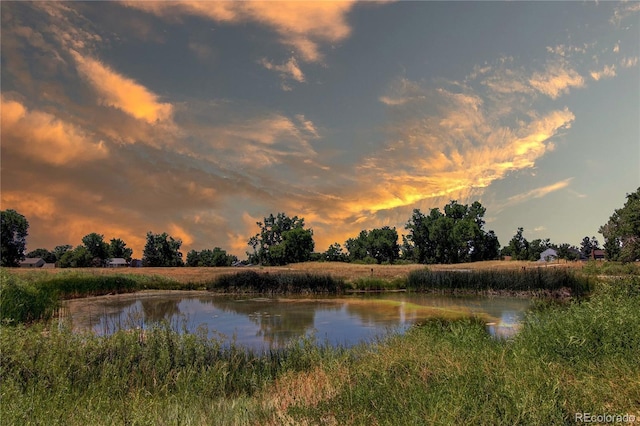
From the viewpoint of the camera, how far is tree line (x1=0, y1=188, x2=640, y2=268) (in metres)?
103

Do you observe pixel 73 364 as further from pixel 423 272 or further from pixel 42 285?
pixel 423 272

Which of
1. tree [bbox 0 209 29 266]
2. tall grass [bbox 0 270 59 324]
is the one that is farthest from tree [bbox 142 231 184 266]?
tall grass [bbox 0 270 59 324]

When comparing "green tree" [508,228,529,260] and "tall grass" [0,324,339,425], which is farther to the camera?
"green tree" [508,228,529,260]

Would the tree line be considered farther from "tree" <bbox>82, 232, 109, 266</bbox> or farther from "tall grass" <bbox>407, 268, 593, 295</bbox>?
"tall grass" <bbox>407, 268, 593, 295</bbox>

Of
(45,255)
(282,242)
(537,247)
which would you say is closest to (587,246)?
(537,247)

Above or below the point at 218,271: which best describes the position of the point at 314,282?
below

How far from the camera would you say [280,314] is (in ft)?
80.8

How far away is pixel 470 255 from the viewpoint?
106 metres

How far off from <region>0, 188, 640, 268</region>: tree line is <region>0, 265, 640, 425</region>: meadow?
94913mm

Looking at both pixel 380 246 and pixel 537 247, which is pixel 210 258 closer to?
pixel 380 246

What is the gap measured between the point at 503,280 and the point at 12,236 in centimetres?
9941

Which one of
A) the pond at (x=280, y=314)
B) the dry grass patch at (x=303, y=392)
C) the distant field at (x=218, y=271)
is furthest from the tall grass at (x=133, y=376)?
the distant field at (x=218, y=271)

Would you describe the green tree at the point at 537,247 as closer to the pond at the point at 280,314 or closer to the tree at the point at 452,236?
the tree at the point at 452,236

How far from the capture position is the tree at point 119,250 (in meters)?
130
